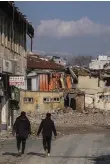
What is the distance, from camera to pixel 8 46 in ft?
102

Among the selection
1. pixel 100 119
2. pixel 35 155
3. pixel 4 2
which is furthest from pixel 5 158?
pixel 100 119

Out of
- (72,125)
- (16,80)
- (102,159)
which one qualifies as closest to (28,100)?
(72,125)

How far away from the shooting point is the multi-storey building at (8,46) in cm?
2914

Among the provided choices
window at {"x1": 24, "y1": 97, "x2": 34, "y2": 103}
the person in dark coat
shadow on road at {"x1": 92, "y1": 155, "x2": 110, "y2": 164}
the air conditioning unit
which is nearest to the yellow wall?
window at {"x1": 24, "y1": 97, "x2": 34, "y2": 103}

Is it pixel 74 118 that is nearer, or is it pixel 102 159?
pixel 102 159

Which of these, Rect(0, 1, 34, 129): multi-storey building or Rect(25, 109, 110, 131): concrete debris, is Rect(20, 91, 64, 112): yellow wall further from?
Rect(0, 1, 34, 129): multi-storey building

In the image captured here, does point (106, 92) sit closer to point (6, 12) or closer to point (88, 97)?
point (88, 97)

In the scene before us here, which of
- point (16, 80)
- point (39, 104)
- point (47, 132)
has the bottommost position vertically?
point (47, 132)

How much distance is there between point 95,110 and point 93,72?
8.64 meters

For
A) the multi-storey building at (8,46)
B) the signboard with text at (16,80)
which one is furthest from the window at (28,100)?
the signboard with text at (16,80)

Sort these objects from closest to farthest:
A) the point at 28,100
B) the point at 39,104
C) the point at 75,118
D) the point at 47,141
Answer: the point at 47,141, the point at 75,118, the point at 28,100, the point at 39,104

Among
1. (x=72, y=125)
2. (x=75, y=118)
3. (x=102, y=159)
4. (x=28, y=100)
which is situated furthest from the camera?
(x=28, y=100)

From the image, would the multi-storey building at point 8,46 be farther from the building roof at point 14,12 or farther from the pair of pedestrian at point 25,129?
the pair of pedestrian at point 25,129

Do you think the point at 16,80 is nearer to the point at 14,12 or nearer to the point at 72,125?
the point at 14,12
